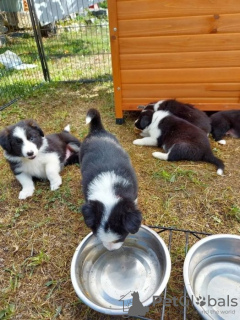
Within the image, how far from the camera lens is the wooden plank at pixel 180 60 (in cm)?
363

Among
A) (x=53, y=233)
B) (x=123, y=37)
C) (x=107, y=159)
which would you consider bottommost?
(x=53, y=233)

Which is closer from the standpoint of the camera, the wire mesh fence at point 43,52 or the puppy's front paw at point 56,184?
the puppy's front paw at point 56,184

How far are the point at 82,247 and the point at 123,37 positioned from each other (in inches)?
115

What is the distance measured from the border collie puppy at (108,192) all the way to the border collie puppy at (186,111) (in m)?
1.45

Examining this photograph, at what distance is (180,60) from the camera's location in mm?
3734

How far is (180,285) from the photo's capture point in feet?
6.56

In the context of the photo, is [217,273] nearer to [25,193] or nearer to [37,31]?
[25,193]

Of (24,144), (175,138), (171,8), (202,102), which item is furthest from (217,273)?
(171,8)

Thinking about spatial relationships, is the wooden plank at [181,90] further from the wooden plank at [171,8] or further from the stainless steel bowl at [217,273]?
the stainless steel bowl at [217,273]

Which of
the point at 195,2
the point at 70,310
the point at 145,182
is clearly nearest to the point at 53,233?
the point at 70,310

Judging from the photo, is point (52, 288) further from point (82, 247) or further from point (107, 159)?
point (107, 159)

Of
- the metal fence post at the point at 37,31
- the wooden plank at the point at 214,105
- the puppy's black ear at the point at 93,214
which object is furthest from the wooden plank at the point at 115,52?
the metal fence post at the point at 37,31

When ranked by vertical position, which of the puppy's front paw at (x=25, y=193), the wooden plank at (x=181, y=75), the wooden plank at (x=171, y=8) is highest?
the wooden plank at (x=171, y=8)

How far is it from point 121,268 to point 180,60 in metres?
2.96
